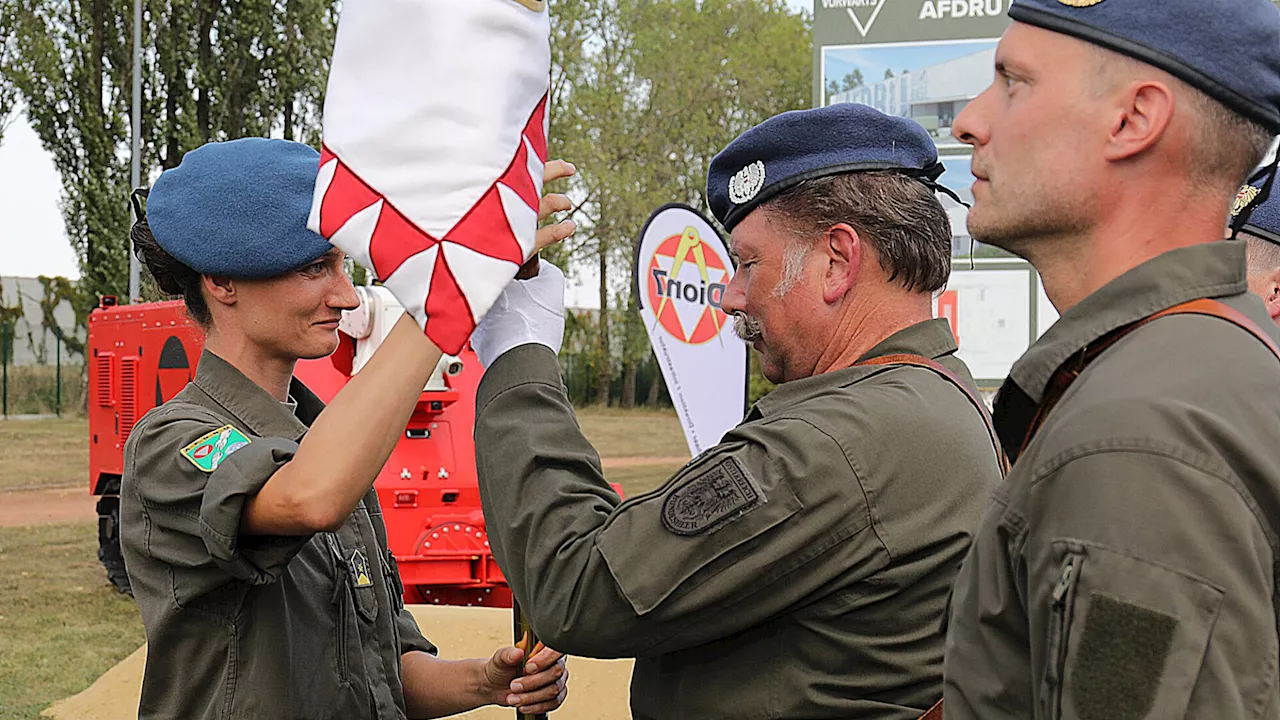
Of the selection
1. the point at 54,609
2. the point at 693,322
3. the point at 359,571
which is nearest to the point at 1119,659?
the point at 359,571

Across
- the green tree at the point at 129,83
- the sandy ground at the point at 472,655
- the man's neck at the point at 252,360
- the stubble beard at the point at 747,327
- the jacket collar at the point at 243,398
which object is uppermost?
the green tree at the point at 129,83

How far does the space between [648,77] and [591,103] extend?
2031 mm

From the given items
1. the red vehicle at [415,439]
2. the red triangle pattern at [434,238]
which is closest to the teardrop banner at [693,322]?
the red vehicle at [415,439]

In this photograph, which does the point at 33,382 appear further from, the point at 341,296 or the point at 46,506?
the point at 341,296

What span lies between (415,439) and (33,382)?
2356 centimetres

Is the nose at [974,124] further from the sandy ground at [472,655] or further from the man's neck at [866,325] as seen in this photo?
the sandy ground at [472,655]

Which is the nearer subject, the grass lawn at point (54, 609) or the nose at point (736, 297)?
the nose at point (736, 297)

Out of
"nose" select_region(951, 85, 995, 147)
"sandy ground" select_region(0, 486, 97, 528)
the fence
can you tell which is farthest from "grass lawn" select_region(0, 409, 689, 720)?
the fence

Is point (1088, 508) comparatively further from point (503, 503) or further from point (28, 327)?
point (28, 327)

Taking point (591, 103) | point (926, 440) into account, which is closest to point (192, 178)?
point (926, 440)

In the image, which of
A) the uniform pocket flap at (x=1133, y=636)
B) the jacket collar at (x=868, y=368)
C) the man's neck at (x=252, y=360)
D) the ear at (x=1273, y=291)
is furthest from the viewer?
the ear at (x=1273, y=291)

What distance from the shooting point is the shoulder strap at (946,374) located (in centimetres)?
204

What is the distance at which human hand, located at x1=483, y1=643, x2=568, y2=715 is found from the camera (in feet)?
7.94

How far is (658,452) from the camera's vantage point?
2577 centimetres
